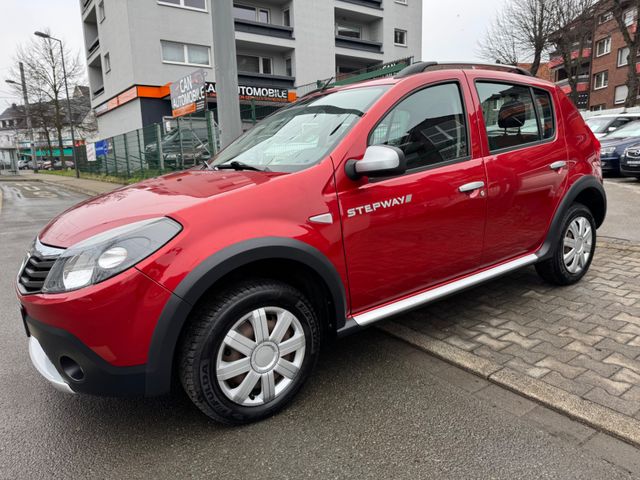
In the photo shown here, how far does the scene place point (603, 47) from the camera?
4206cm

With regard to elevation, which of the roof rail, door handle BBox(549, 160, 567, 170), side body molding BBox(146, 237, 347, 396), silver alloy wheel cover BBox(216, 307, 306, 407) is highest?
the roof rail

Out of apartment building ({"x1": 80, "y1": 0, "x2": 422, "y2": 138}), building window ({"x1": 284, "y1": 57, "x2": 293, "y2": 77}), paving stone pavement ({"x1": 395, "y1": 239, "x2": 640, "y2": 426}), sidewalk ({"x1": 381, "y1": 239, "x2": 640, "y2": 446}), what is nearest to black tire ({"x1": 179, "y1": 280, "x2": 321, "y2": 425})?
sidewalk ({"x1": 381, "y1": 239, "x2": 640, "y2": 446})

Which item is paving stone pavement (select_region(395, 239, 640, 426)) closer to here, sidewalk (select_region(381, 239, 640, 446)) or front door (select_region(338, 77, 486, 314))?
sidewalk (select_region(381, 239, 640, 446))

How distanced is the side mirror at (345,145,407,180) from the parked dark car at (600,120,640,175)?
37.9ft

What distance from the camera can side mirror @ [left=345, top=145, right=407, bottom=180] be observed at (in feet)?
7.81

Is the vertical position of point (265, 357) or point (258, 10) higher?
point (258, 10)

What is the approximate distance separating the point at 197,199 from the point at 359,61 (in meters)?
30.9

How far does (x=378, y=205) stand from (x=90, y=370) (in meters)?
1.59

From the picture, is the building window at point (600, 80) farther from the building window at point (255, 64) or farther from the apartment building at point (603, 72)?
the building window at point (255, 64)

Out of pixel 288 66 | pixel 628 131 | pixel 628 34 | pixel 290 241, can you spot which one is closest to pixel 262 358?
pixel 290 241

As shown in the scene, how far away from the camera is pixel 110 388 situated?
2.00 meters

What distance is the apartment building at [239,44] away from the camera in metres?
21.8

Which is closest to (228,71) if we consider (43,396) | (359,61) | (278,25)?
(43,396)

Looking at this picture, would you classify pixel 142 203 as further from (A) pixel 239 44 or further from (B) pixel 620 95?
(B) pixel 620 95
